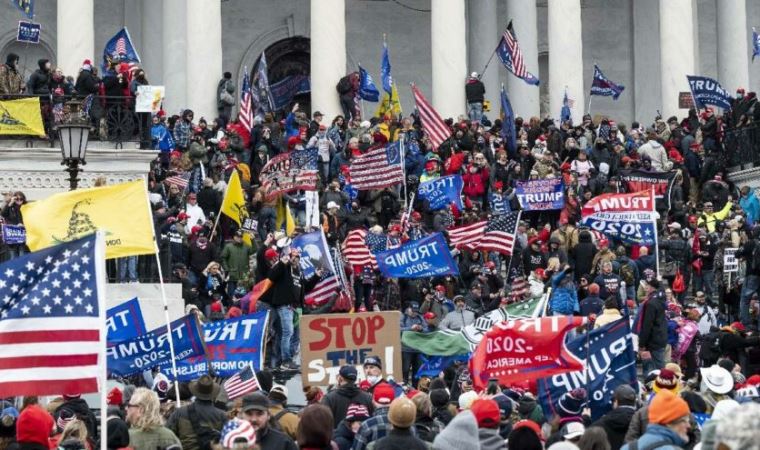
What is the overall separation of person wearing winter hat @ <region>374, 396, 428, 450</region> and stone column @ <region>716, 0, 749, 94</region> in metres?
41.1

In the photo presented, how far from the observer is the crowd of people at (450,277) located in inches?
630

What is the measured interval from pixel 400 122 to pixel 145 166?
25.4 feet

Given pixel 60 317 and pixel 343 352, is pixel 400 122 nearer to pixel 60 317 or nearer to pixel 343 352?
pixel 343 352

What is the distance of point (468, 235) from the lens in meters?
35.0

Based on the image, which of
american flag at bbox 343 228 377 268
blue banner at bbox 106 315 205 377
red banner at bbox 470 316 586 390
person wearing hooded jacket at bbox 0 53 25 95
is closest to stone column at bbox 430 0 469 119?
person wearing hooded jacket at bbox 0 53 25 95

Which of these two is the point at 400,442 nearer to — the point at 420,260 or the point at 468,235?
the point at 420,260

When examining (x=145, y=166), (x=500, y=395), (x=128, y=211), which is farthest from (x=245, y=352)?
(x=145, y=166)

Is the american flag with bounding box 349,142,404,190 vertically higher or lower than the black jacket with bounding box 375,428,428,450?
higher

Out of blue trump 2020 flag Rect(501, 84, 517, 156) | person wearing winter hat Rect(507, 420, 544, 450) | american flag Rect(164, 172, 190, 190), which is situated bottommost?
person wearing winter hat Rect(507, 420, 544, 450)

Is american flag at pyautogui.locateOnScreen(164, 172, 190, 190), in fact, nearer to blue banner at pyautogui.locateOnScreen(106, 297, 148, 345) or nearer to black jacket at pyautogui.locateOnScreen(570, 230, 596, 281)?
black jacket at pyautogui.locateOnScreen(570, 230, 596, 281)

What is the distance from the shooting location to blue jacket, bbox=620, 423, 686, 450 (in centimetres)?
1416

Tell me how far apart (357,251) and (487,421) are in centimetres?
1862

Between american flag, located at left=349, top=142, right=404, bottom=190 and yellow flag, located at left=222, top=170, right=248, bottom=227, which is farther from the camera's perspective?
american flag, located at left=349, top=142, right=404, bottom=190

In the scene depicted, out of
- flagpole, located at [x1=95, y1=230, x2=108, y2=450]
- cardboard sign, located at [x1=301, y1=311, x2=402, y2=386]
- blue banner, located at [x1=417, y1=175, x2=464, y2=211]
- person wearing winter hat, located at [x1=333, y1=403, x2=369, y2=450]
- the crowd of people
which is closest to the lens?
flagpole, located at [x1=95, y1=230, x2=108, y2=450]
